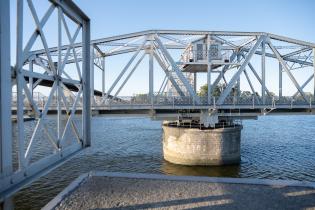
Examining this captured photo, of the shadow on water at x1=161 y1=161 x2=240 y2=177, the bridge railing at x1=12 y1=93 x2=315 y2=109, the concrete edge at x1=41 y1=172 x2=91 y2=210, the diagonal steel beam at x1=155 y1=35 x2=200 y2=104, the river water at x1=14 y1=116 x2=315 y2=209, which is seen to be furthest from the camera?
the diagonal steel beam at x1=155 y1=35 x2=200 y2=104

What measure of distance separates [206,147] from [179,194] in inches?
698

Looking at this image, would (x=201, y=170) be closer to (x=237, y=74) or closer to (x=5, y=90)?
(x=237, y=74)

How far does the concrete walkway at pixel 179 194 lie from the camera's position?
31.5 feet

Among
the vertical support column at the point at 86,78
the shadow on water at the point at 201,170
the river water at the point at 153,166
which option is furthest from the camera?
the shadow on water at the point at 201,170

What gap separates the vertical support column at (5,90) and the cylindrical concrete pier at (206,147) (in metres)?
24.0

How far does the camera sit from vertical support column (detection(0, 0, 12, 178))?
449 centimetres

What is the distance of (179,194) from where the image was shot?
34.3 ft

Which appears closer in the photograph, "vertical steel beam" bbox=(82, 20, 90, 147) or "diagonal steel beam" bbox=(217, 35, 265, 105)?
"vertical steel beam" bbox=(82, 20, 90, 147)

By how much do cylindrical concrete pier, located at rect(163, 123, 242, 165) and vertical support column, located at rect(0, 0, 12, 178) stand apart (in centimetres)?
2403

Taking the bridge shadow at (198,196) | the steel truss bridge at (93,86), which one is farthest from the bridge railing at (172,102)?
the bridge shadow at (198,196)

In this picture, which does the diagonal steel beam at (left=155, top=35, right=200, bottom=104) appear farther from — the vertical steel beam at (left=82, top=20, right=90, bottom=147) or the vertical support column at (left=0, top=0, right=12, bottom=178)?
the vertical support column at (left=0, top=0, right=12, bottom=178)

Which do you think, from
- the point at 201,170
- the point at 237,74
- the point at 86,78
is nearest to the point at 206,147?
the point at 201,170

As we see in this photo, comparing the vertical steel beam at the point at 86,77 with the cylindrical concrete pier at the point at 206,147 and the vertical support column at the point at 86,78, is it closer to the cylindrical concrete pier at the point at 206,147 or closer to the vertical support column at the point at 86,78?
the vertical support column at the point at 86,78

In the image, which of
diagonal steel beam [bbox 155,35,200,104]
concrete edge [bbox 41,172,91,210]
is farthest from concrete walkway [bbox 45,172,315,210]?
diagonal steel beam [bbox 155,35,200,104]
